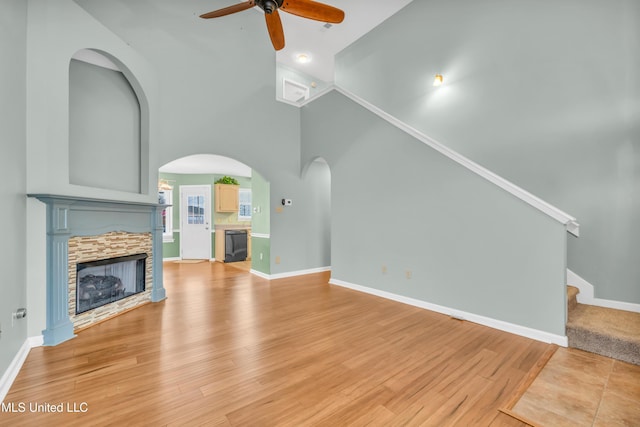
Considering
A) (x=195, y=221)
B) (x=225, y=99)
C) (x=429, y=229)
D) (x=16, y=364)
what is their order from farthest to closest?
(x=195, y=221)
(x=225, y=99)
(x=429, y=229)
(x=16, y=364)

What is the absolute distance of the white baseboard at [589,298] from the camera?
9.73 ft

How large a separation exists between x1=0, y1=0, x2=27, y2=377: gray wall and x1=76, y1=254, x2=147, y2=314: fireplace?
584 mm

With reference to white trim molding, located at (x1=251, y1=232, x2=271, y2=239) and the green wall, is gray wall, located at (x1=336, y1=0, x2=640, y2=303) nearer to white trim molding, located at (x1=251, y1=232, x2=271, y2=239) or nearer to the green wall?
white trim molding, located at (x1=251, y1=232, x2=271, y2=239)

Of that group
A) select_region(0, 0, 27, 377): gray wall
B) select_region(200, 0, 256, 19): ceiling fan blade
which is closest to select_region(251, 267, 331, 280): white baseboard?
select_region(0, 0, 27, 377): gray wall

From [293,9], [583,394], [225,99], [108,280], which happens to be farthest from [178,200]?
[583,394]

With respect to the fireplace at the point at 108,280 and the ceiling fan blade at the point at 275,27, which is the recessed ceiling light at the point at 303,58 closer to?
the ceiling fan blade at the point at 275,27

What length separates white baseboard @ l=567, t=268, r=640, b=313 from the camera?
297cm

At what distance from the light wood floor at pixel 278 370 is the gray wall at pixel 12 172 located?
0.42 metres

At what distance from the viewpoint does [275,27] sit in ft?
10.4

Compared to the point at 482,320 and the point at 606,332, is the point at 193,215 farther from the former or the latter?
the point at 606,332

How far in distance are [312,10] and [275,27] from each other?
516 mm

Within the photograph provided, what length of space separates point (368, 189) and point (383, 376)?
2.84 m

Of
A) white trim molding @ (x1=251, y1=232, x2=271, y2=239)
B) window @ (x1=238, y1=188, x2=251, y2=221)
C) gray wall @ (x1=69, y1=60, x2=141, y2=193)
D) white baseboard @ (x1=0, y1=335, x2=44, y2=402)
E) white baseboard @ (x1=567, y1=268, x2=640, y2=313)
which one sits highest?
gray wall @ (x1=69, y1=60, x2=141, y2=193)

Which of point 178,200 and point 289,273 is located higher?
point 178,200
